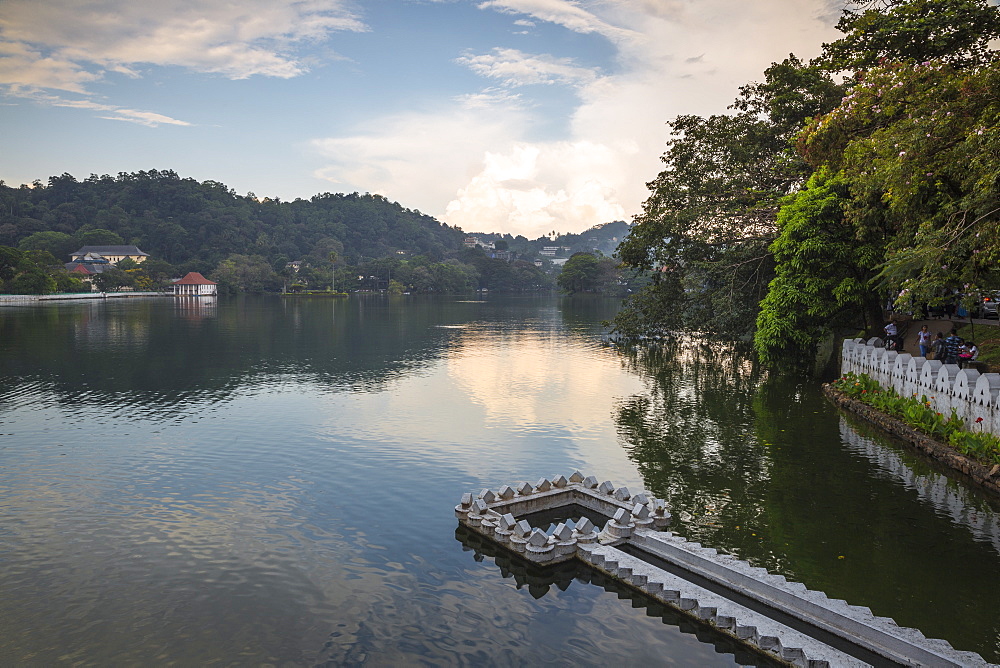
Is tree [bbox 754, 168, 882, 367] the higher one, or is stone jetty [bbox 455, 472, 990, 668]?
tree [bbox 754, 168, 882, 367]

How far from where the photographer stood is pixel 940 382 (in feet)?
59.8

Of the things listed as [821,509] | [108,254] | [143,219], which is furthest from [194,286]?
[821,509]

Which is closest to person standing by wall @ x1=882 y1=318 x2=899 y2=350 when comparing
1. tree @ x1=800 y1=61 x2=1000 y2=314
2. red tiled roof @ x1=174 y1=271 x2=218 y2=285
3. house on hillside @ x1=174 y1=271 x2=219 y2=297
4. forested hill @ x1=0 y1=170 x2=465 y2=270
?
tree @ x1=800 y1=61 x2=1000 y2=314

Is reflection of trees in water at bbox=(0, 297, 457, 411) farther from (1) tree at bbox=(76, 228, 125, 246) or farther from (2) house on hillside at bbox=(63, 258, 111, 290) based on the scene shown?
(1) tree at bbox=(76, 228, 125, 246)

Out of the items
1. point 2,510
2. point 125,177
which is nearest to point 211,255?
point 125,177

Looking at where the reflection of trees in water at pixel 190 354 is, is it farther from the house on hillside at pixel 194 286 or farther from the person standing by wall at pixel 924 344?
the house on hillside at pixel 194 286

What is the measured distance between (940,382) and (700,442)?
647cm


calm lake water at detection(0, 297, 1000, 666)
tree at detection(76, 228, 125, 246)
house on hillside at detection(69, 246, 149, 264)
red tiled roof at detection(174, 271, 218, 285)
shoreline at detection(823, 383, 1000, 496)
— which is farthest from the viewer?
tree at detection(76, 228, 125, 246)

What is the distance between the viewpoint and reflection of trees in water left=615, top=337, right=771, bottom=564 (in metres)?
14.4

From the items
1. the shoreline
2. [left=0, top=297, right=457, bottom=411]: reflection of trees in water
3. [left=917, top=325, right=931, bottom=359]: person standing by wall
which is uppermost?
[left=917, top=325, right=931, bottom=359]: person standing by wall

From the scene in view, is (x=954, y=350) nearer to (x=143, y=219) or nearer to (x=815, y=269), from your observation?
(x=815, y=269)

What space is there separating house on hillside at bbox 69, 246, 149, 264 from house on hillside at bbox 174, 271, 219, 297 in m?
21.7

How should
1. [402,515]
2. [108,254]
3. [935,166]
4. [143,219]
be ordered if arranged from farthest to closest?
[143,219]
[108,254]
[935,166]
[402,515]

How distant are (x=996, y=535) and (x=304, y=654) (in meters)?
12.4
